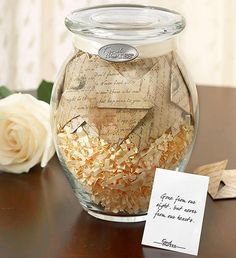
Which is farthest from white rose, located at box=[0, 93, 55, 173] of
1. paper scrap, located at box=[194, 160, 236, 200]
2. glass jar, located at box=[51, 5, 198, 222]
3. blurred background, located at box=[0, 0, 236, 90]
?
blurred background, located at box=[0, 0, 236, 90]

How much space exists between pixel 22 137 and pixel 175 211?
297 millimetres

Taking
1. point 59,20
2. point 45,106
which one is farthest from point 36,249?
point 59,20

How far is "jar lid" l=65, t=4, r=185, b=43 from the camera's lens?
2.94 feet

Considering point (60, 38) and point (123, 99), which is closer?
point (123, 99)

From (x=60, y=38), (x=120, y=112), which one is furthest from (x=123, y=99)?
(x=60, y=38)

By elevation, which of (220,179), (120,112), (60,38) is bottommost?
(60,38)

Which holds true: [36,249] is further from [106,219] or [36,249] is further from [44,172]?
[44,172]

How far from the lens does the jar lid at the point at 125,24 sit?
35.3 inches

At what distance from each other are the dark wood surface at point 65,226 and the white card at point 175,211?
15mm

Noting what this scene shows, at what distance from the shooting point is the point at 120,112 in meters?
0.88

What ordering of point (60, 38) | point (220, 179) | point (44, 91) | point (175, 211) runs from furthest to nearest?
point (60, 38), point (44, 91), point (220, 179), point (175, 211)

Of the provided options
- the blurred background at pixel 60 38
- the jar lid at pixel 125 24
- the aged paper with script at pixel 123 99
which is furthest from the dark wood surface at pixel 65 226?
the blurred background at pixel 60 38

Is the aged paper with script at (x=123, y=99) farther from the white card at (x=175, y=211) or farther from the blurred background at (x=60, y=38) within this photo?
the blurred background at (x=60, y=38)

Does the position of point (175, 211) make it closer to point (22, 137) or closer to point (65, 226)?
point (65, 226)
